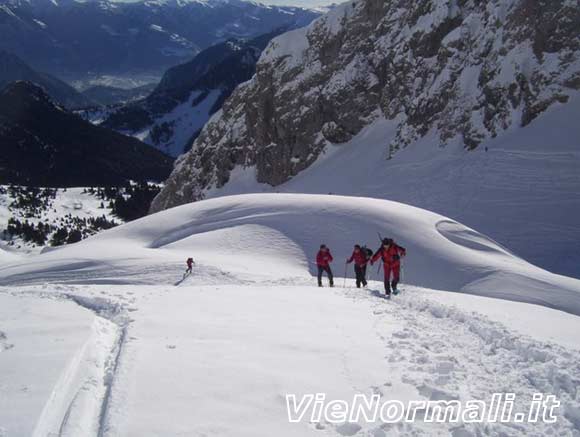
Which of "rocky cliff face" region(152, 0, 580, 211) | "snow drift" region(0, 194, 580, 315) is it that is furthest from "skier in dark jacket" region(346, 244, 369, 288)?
"rocky cliff face" region(152, 0, 580, 211)

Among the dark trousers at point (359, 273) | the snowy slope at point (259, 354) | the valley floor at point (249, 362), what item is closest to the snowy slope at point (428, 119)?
the dark trousers at point (359, 273)

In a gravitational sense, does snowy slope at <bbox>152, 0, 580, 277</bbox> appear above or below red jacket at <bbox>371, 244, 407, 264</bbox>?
above

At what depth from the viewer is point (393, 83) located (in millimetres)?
57000

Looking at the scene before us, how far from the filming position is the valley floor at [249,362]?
209 inches

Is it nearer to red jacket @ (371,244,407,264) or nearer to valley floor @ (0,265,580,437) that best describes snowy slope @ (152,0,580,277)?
red jacket @ (371,244,407,264)

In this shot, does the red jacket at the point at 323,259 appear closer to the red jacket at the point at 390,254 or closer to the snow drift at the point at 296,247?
the snow drift at the point at 296,247

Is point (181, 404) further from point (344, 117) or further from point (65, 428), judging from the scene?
point (344, 117)

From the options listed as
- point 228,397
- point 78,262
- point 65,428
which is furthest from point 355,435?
point 78,262

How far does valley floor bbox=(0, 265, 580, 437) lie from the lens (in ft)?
17.4

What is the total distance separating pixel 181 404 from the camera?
18.2 ft

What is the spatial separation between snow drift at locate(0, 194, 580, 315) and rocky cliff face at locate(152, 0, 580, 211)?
24.0 m

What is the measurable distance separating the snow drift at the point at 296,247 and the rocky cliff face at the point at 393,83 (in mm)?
24031

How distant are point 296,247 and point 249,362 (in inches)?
566

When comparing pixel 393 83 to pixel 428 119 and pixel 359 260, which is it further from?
pixel 359 260
